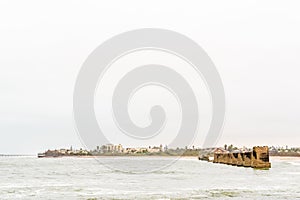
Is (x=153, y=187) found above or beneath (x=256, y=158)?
beneath

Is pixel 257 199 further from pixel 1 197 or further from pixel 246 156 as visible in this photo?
pixel 246 156

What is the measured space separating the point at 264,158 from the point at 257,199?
2220 inches

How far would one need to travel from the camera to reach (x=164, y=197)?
28750 mm

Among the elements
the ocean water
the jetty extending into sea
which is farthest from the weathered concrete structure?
the ocean water

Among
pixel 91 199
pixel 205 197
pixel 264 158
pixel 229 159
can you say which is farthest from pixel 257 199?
pixel 229 159

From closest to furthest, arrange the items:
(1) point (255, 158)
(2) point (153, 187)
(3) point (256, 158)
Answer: (2) point (153, 187), (3) point (256, 158), (1) point (255, 158)

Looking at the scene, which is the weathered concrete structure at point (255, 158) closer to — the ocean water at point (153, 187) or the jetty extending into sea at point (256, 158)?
the jetty extending into sea at point (256, 158)

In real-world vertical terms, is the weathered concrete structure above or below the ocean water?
above

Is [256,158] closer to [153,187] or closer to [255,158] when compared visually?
[255,158]

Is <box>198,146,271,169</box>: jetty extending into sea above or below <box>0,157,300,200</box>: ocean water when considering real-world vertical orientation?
above

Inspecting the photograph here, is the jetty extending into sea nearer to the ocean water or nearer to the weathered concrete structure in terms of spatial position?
the weathered concrete structure

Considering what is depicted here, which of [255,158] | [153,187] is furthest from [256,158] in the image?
[153,187]

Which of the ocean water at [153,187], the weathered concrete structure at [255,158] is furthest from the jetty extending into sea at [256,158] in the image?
the ocean water at [153,187]

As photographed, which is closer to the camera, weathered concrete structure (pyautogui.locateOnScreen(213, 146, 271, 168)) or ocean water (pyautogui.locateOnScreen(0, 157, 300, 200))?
ocean water (pyautogui.locateOnScreen(0, 157, 300, 200))
